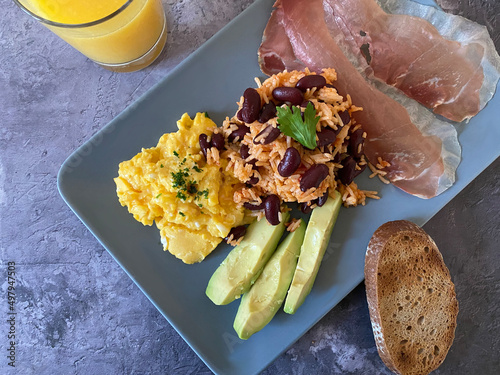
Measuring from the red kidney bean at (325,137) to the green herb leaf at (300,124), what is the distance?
2.3 inches

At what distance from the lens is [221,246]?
234 cm

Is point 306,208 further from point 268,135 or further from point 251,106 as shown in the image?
point 251,106

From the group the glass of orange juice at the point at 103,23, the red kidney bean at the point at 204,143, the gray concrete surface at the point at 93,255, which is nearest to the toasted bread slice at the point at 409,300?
the gray concrete surface at the point at 93,255

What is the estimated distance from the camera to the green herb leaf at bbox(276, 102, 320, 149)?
1945 millimetres

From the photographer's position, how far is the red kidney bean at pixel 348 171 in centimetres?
219

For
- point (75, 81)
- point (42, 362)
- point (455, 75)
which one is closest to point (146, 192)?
point (75, 81)

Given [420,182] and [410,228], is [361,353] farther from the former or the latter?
[420,182]

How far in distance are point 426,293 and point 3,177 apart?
272 centimetres

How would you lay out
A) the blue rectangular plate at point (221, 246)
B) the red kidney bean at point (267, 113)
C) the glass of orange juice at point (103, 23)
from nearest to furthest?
the glass of orange juice at point (103, 23)
the red kidney bean at point (267, 113)
the blue rectangular plate at point (221, 246)

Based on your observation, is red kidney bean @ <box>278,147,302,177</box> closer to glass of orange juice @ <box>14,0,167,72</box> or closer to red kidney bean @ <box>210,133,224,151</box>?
red kidney bean @ <box>210,133,224,151</box>

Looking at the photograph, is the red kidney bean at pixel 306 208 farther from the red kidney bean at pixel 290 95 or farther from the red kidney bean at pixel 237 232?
the red kidney bean at pixel 290 95

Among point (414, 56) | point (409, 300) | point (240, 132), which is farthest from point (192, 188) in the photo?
point (414, 56)

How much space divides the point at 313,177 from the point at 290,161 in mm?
149

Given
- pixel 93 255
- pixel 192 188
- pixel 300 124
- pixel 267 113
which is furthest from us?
pixel 93 255
